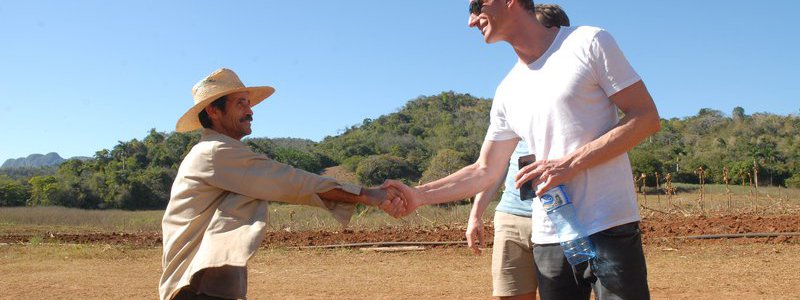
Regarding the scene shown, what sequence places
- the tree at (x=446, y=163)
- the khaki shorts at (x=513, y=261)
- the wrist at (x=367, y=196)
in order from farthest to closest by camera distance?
1. the tree at (x=446, y=163)
2. the khaki shorts at (x=513, y=261)
3. the wrist at (x=367, y=196)

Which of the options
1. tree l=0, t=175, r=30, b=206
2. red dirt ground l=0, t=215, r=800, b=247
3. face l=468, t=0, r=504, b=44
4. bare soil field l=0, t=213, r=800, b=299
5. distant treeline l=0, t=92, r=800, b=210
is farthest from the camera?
tree l=0, t=175, r=30, b=206

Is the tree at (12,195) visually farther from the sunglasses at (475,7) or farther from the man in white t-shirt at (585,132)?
the man in white t-shirt at (585,132)

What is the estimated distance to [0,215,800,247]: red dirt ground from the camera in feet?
41.0

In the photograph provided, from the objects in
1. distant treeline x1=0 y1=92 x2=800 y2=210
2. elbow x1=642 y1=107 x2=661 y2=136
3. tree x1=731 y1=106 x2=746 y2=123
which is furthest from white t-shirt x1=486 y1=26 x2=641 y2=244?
tree x1=731 y1=106 x2=746 y2=123

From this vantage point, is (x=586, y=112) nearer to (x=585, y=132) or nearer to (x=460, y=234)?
(x=585, y=132)

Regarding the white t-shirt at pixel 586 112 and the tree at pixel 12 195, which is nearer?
the white t-shirt at pixel 586 112

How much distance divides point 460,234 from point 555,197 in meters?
11.5

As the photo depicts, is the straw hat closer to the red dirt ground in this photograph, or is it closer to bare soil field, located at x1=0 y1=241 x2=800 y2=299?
bare soil field, located at x1=0 y1=241 x2=800 y2=299

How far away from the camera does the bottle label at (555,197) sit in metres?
2.81

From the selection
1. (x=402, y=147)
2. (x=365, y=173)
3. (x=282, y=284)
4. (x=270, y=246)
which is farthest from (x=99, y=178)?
(x=282, y=284)

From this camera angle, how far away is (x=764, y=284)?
28.9ft

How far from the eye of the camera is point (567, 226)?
9.35 ft

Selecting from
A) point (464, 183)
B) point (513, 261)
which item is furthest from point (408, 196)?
point (513, 261)

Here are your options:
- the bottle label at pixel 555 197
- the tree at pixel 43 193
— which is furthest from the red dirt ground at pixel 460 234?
the tree at pixel 43 193
